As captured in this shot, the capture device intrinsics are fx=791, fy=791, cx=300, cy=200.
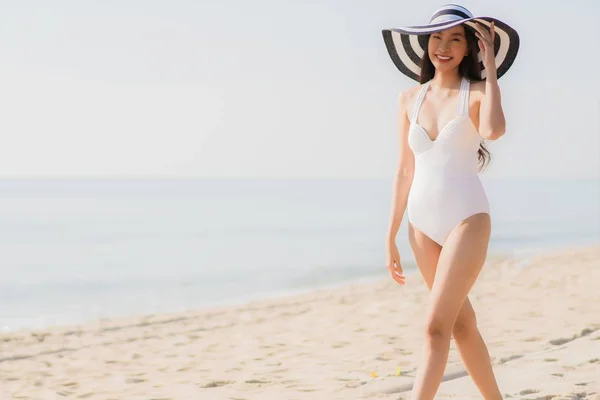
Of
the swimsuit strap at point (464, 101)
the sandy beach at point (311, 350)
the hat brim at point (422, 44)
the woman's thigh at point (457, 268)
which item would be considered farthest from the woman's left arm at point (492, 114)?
the sandy beach at point (311, 350)

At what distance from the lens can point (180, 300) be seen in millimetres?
14516

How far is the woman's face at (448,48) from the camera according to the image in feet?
11.5

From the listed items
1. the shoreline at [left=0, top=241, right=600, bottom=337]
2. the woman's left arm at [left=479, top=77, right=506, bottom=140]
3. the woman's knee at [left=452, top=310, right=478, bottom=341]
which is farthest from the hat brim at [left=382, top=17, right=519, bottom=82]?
the shoreline at [left=0, top=241, right=600, bottom=337]

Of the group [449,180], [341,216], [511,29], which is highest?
[511,29]

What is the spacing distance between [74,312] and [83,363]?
5.53 metres

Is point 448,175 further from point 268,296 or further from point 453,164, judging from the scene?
point 268,296

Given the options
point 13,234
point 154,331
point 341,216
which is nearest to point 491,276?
point 154,331

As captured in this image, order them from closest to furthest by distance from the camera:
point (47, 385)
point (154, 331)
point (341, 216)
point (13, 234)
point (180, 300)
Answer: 1. point (47, 385)
2. point (154, 331)
3. point (180, 300)
4. point (13, 234)
5. point (341, 216)

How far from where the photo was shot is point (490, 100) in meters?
3.30

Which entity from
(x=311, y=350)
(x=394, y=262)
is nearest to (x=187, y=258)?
(x=311, y=350)

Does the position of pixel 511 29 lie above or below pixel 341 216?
above

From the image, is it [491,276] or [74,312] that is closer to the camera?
[74,312]

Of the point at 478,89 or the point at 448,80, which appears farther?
the point at 448,80

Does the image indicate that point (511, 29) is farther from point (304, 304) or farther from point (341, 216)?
point (341, 216)
